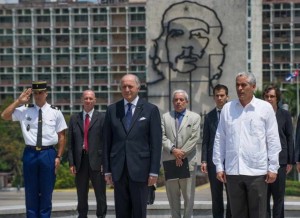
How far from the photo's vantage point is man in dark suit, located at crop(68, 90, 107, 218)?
1052 cm

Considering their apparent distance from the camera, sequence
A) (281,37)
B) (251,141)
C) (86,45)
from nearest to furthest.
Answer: (251,141), (281,37), (86,45)

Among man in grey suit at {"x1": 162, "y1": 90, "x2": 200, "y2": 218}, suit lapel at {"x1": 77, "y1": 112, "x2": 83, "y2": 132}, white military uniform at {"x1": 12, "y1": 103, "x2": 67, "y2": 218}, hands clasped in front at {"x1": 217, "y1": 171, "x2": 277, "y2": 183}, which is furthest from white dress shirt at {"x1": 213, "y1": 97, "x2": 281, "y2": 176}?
suit lapel at {"x1": 77, "y1": 112, "x2": 83, "y2": 132}

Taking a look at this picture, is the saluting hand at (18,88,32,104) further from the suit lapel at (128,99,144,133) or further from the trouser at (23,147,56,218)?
the suit lapel at (128,99,144,133)

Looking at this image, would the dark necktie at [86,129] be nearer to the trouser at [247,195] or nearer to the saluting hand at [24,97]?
the saluting hand at [24,97]

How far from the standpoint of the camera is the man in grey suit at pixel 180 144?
10234 mm

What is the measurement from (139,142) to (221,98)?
2.24 meters

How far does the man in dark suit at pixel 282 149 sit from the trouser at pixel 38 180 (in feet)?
8.45

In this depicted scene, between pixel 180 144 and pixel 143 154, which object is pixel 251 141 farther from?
pixel 180 144

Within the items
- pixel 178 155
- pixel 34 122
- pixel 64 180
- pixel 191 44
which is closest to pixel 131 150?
pixel 34 122

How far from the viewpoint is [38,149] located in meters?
9.62

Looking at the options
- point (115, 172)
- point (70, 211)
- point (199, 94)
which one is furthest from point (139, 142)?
point (199, 94)

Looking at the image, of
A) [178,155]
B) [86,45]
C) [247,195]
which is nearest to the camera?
[247,195]

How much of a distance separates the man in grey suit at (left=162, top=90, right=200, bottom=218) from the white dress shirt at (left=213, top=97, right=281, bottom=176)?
2.43 m

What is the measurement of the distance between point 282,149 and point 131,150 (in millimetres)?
Answer: 2337
